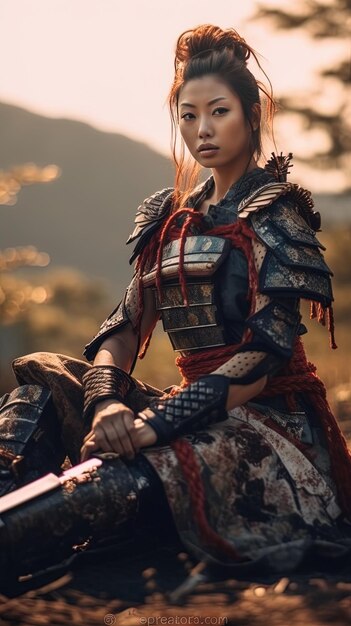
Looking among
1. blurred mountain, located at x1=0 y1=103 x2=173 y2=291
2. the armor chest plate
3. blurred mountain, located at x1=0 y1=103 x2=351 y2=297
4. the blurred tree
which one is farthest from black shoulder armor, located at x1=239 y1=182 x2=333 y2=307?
blurred mountain, located at x1=0 y1=103 x2=173 y2=291

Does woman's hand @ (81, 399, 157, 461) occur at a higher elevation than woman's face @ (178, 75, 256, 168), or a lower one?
lower

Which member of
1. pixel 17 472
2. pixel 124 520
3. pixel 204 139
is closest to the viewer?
pixel 124 520

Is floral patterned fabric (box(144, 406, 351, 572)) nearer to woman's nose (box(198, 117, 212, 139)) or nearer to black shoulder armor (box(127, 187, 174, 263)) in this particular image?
black shoulder armor (box(127, 187, 174, 263))

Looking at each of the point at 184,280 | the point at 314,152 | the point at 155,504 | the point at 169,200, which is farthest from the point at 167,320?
the point at 314,152

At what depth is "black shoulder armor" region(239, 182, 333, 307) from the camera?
3.79m

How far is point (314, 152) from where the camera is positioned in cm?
1808

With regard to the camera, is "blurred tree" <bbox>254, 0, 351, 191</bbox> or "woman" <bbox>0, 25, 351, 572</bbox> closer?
"woman" <bbox>0, 25, 351, 572</bbox>

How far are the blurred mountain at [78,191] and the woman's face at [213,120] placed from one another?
4631 centimetres

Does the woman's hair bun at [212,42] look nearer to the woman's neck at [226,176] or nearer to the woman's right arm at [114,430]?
the woman's neck at [226,176]

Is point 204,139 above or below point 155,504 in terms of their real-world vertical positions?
above

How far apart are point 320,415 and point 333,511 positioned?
0.38 m

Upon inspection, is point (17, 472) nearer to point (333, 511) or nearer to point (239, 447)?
point (239, 447)

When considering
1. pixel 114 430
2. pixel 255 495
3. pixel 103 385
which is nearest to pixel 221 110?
pixel 103 385

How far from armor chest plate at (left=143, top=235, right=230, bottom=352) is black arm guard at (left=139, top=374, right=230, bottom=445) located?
349mm
